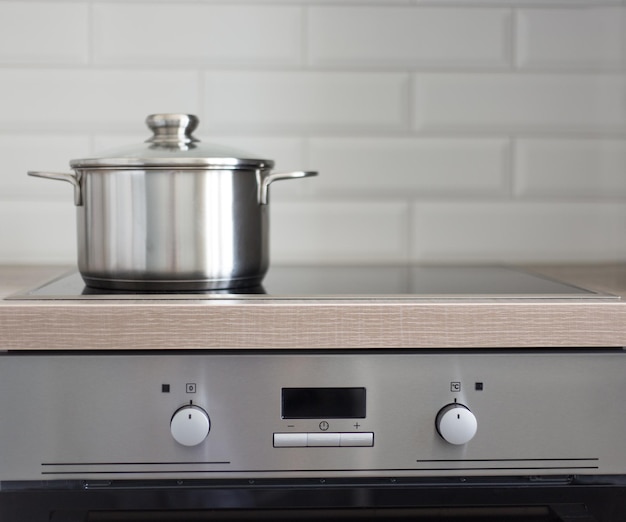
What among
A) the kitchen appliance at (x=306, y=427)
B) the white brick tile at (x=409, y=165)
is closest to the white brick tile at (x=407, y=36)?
the white brick tile at (x=409, y=165)

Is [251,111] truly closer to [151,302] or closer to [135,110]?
[135,110]

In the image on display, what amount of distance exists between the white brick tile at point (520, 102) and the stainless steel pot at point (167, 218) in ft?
1.75

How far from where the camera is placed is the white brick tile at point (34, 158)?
1327 millimetres

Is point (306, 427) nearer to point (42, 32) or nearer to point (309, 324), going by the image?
point (309, 324)

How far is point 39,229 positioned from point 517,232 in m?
0.82

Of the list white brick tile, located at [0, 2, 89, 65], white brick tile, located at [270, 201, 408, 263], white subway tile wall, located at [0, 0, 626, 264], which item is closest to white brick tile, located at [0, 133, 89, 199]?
white subway tile wall, located at [0, 0, 626, 264]

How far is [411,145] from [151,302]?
69 centimetres

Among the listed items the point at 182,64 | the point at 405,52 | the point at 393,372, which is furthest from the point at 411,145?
the point at 393,372

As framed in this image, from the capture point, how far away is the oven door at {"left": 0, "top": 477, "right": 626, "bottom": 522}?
2.67 ft

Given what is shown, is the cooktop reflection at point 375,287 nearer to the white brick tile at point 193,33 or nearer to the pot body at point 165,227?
the pot body at point 165,227

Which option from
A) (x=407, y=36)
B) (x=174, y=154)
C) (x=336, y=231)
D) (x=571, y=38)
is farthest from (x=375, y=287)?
(x=571, y=38)

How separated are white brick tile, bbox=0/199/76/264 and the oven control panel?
57 cm

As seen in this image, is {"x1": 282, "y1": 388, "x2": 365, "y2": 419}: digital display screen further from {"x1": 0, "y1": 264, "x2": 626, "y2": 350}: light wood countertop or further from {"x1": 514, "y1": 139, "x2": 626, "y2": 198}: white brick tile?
{"x1": 514, "y1": 139, "x2": 626, "y2": 198}: white brick tile

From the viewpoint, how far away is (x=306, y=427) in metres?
0.81
